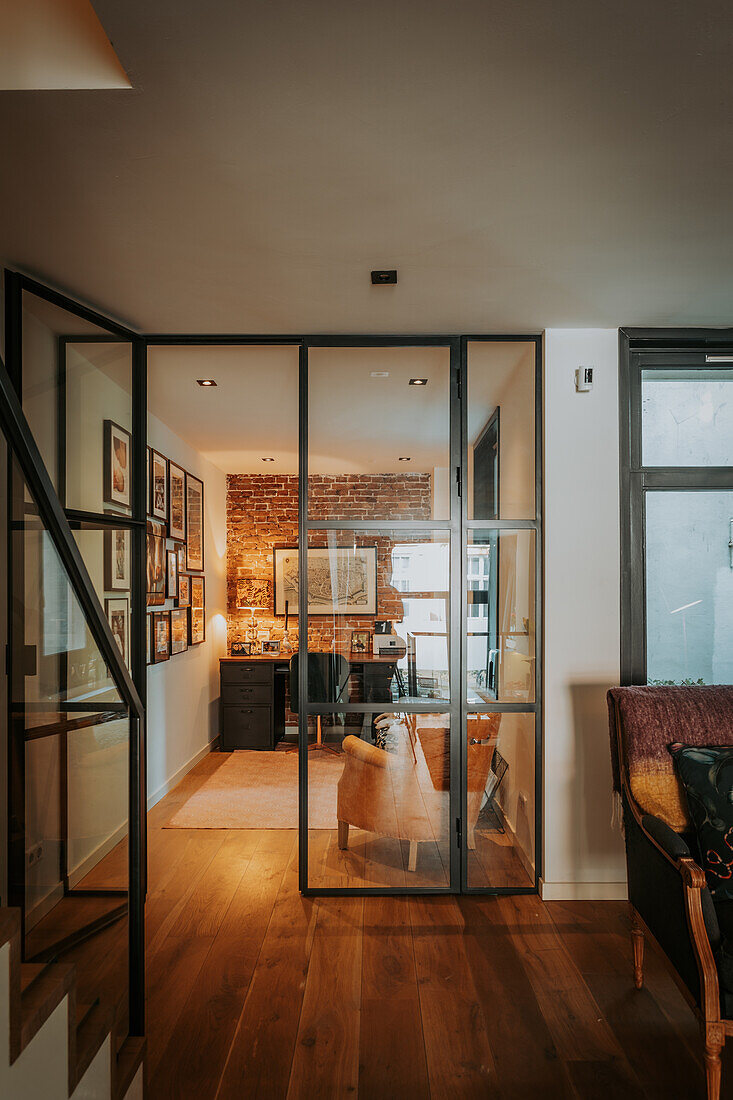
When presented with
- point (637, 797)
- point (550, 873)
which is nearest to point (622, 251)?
point (637, 797)

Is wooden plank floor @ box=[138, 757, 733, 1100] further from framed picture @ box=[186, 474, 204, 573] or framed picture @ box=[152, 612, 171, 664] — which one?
framed picture @ box=[186, 474, 204, 573]

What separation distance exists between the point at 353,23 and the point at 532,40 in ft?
1.24

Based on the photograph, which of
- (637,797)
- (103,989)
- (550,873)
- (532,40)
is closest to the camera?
(532,40)

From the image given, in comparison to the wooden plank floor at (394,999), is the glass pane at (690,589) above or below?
above

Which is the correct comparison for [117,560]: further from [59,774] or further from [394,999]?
[394,999]

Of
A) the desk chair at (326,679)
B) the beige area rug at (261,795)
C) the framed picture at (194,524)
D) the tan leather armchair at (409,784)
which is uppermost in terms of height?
the framed picture at (194,524)

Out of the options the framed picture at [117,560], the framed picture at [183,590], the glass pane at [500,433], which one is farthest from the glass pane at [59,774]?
the framed picture at [183,590]

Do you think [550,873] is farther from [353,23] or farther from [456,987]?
[353,23]

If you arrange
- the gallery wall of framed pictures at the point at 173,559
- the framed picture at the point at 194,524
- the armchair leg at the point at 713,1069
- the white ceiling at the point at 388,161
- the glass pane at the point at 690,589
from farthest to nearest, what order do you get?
the framed picture at the point at 194,524 < the gallery wall of framed pictures at the point at 173,559 < the glass pane at the point at 690,589 < the armchair leg at the point at 713,1069 < the white ceiling at the point at 388,161

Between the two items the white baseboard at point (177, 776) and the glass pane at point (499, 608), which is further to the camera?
the white baseboard at point (177, 776)

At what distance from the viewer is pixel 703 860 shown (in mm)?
2371

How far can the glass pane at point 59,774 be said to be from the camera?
1776mm

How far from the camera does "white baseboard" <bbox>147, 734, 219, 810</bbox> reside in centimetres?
497

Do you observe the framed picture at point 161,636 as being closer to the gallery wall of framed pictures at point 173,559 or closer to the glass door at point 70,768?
the gallery wall of framed pictures at point 173,559
